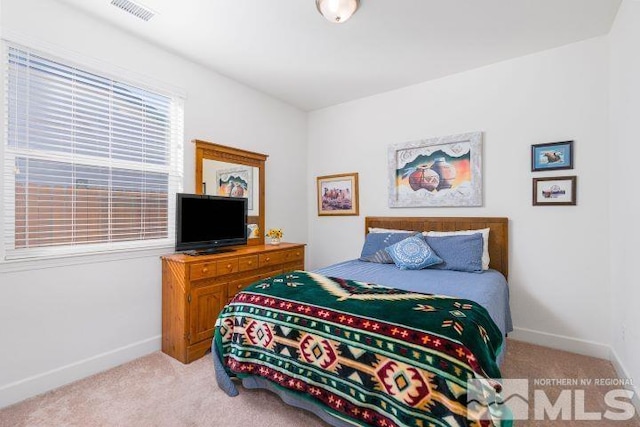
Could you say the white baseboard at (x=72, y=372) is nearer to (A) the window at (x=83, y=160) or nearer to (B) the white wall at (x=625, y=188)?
(A) the window at (x=83, y=160)

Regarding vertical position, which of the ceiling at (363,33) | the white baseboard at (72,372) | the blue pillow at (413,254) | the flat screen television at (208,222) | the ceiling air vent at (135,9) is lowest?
the white baseboard at (72,372)

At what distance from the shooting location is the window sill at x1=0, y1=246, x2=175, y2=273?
2.03 meters

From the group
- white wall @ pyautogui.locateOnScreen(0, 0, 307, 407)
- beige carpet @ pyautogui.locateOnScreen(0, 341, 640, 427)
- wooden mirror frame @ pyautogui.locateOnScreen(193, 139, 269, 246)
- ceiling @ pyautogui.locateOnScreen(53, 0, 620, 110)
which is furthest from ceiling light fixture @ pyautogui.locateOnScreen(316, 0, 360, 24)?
beige carpet @ pyautogui.locateOnScreen(0, 341, 640, 427)

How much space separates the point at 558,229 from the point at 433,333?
2157 millimetres

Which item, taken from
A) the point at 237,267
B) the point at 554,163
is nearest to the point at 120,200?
the point at 237,267

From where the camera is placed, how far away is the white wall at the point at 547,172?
263 cm

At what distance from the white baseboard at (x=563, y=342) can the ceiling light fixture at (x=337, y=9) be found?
10.5ft

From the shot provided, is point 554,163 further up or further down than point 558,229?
further up

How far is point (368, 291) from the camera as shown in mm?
2049

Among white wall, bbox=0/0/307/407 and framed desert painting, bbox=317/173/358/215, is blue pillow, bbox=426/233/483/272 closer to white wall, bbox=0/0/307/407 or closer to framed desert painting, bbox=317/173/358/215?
framed desert painting, bbox=317/173/358/215

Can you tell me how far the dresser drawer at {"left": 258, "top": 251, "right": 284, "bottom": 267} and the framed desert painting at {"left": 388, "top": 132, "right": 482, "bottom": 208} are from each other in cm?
148

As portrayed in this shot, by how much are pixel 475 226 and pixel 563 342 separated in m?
1.26

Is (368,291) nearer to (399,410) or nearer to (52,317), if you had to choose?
(399,410)

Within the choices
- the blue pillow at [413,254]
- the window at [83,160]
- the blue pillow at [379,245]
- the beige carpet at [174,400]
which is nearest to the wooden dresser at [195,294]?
the beige carpet at [174,400]
